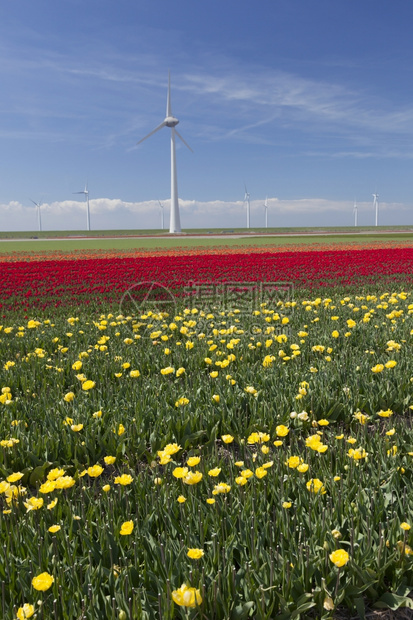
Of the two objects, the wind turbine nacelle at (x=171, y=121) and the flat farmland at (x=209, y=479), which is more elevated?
the wind turbine nacelle at (x=171, y=121)

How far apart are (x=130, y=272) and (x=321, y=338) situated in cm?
1299

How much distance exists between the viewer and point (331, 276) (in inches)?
724

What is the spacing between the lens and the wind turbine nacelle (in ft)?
215

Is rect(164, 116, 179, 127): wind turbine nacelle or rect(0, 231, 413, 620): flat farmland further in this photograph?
rect(164, 116, 179, 127): wind turbine nacelle

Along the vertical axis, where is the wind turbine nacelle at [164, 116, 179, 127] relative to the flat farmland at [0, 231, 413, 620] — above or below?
above

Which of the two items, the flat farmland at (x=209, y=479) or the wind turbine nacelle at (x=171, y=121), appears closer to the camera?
the flat farmland at (x=209, y=479)

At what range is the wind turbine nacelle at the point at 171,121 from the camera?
2584 inches

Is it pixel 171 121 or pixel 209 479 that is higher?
pixel 171 121

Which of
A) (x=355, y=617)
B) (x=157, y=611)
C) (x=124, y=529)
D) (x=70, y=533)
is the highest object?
(x=124, y=529)

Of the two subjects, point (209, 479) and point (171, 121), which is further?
point (171, 121)

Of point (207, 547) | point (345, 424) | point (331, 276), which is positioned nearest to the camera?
point (207, 547)

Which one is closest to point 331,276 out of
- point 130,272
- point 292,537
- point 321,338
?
point 130,272

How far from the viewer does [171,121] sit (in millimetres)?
65625

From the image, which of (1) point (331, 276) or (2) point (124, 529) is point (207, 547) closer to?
(2) point (124, 529)
